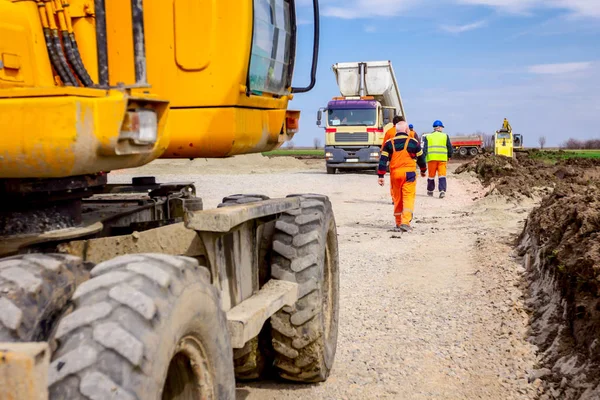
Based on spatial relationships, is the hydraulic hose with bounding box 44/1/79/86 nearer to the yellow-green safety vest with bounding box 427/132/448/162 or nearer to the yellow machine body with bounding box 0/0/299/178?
the yellow machine body with bounding box 0/0/299/178

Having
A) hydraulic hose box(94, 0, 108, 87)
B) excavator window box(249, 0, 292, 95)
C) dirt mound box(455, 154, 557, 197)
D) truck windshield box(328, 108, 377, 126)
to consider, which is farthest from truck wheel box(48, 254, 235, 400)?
truck windshield box(328, 108, 377, 126)

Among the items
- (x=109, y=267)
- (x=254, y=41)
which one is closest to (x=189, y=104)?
(x=254, y=41)

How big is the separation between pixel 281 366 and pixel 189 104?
2041mm

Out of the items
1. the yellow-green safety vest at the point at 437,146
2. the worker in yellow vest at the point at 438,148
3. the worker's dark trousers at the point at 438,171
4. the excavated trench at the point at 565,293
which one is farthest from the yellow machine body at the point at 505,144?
the excavated trench at the point at 565,293

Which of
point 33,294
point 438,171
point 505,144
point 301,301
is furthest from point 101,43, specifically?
point 505,144

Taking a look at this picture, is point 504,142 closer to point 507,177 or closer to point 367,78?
point 367,78

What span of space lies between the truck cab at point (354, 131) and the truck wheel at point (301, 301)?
868 inches

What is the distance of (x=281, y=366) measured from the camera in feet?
16.0

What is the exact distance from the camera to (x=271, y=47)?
4.26 meters

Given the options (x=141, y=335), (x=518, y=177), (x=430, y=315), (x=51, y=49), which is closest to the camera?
(x=141, y=335)

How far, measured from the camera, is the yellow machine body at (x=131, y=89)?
2.65 m

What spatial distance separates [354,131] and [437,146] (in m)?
9.36

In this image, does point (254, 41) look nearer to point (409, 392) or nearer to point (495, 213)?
point (409, 392)

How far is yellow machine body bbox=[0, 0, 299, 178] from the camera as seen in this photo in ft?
8.70
